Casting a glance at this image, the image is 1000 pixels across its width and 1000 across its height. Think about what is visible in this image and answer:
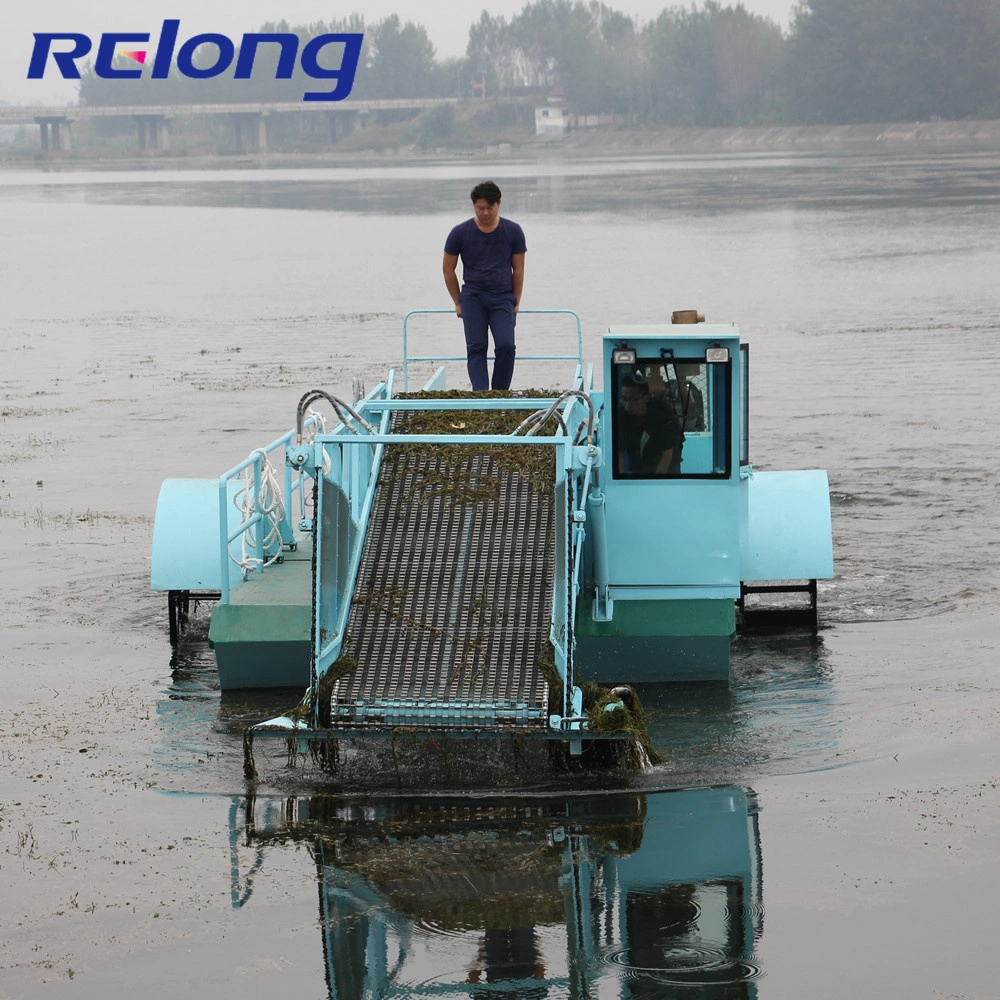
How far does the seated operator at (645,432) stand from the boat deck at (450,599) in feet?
2.48

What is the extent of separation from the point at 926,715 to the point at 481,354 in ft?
15.7

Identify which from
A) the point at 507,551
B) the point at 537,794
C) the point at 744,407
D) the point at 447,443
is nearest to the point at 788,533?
the point at 744,407

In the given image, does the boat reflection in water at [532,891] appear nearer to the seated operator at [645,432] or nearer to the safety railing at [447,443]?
the safety railing at [447,443]

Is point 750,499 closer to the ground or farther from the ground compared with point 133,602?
farther from the ground

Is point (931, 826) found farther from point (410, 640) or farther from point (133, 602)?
point (133, 602)

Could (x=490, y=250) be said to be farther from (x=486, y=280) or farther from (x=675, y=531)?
(x=675, y=531)

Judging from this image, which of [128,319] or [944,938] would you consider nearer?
[944,938]

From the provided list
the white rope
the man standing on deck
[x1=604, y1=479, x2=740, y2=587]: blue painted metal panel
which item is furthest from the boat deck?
the man standing on deck

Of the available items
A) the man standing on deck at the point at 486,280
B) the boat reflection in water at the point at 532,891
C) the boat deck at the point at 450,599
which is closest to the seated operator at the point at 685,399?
the boat deck at the point at 450,599

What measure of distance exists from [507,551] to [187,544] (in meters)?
3.25

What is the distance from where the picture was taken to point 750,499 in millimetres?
12328

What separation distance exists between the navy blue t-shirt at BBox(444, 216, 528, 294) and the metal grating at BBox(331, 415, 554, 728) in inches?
100

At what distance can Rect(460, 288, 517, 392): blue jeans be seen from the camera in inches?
510

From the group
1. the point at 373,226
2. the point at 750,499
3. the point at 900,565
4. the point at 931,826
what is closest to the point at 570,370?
the point at 900,565
